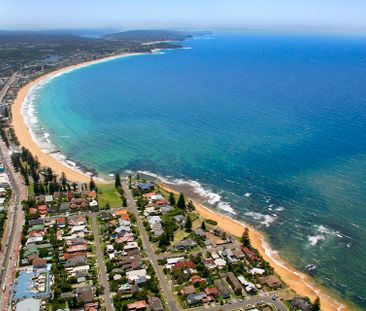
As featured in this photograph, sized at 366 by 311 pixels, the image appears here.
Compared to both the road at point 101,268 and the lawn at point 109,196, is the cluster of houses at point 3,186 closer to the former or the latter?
the road at point 101,268

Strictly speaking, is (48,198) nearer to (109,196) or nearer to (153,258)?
(109,196)

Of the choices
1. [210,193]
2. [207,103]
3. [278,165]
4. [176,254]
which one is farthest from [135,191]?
[207,103]

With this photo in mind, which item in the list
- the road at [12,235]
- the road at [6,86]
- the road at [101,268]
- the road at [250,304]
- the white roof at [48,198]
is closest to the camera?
the road at [250,304]

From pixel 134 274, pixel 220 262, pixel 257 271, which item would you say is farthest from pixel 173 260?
pixel 257 271

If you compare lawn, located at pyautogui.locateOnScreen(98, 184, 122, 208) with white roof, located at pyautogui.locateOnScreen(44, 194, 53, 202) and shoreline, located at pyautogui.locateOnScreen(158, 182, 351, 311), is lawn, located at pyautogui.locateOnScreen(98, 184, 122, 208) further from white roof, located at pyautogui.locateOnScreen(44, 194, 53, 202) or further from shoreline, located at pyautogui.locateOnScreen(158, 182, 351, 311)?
shoreline, located at pyautogui.locateOnScreen(158, 182, 351, 311)

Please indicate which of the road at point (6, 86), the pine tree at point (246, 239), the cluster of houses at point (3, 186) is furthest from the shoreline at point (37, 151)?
the pine tree at point (246, 239)

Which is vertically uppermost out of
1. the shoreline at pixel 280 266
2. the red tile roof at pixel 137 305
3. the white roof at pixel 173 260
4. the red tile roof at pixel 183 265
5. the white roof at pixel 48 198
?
the white roof at pixel 48 198

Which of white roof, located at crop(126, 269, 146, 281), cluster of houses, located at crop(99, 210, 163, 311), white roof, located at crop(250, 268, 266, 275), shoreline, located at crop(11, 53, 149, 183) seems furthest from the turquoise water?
white roof, located at crop(126, 269, 146, 281)
